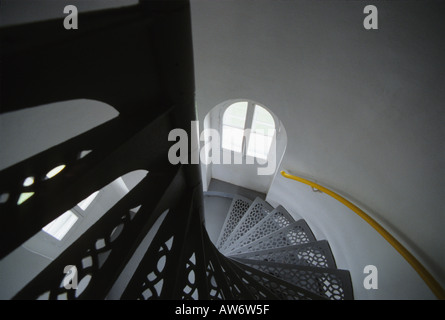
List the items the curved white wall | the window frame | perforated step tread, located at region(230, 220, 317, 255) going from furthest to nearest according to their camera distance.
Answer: the window frame, perforated step tread, located at region(230, 220, 317, 255), the curved white wall

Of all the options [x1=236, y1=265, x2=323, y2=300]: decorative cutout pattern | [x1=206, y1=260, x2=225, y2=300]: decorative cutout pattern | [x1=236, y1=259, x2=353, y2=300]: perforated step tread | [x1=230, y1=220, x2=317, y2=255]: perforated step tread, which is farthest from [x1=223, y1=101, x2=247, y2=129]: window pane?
[x1=206, y1=260, x2=225, y2=300]: decorative cutout pattern

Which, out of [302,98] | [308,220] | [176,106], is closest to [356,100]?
[302,98]

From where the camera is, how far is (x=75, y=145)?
0.95 metres

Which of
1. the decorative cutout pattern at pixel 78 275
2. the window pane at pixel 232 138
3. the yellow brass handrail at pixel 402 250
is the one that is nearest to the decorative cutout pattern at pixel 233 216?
the window pane at pixel 232 138

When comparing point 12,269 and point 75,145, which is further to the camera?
point 12,269

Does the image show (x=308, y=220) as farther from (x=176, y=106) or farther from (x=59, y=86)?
(x=59, y=86)

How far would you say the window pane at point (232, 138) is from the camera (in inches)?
167

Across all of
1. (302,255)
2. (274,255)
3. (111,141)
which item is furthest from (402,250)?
(111,141)

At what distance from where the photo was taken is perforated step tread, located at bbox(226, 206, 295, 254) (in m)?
3.81

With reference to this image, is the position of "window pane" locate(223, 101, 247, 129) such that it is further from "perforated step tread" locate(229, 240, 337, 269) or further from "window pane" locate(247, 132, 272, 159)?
"perforated step tread" locate(229, 240, 337, 269)

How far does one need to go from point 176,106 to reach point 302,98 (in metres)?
1.87

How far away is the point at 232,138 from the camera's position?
4.39m

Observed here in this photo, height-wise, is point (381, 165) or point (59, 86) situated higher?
point (381, 165)

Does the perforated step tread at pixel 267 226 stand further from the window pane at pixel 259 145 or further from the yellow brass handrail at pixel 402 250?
the yellow brass handrail at pixel 402 250
